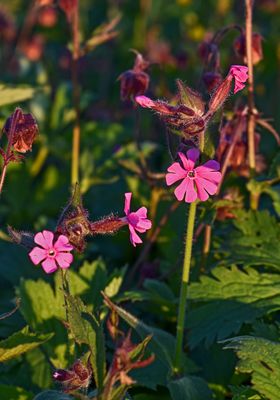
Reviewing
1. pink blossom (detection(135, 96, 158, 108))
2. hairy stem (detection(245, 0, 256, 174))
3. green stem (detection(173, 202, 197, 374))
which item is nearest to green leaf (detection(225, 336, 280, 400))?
green stem (detection(173, 202, 197, 374))

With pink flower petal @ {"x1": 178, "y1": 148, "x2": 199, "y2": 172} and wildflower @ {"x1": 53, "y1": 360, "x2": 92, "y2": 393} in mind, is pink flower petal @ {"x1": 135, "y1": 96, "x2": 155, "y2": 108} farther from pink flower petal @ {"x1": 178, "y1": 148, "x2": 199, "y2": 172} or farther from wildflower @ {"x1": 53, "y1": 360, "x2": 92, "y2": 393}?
wildflower @ {"x1": 53, "y1": 360, "x2": 92, "y2": 393}

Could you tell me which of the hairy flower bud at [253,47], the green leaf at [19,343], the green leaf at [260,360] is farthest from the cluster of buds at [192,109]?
the hairy flower bud at [253,47]

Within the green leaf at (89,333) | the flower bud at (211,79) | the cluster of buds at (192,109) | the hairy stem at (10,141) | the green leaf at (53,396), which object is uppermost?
the flower bud at (211,79)

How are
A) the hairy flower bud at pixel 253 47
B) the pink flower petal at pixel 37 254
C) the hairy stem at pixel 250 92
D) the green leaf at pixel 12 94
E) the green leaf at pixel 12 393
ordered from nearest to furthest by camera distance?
the pink flower petal at pixel 37 254 → the green leaf at pixel 12 393 → the hairy stem at pixel 250 92 → the hairy flower bud at pixel 253 47 → the green leaf at pixel 12 94

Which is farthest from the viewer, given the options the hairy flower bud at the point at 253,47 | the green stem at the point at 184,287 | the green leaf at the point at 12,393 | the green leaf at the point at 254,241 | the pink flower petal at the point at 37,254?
the hairy flower bud at the point at 253,47

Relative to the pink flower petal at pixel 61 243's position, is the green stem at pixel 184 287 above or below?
below

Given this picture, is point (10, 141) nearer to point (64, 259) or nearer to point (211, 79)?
point (64, 259)

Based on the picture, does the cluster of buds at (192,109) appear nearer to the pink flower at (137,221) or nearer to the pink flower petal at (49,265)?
the pink flower at (137,221)
